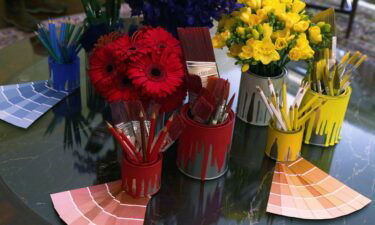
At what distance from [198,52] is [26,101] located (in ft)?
1.72

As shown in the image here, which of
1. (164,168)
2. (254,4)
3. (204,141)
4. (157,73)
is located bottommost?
(164,168)

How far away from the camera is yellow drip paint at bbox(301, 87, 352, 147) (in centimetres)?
113

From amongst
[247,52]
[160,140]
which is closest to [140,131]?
[160,140]

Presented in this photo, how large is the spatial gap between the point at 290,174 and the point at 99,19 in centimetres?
70

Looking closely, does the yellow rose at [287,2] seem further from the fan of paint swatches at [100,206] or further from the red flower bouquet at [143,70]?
the fan of paint swatches at [100,206]

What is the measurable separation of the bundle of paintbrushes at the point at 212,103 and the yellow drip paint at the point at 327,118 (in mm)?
262

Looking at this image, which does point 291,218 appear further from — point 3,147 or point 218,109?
point 3,147

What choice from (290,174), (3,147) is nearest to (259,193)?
(290,174)

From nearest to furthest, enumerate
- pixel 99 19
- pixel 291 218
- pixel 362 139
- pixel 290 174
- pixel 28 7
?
pixel 291 218
pixel 290 174
pixel 362 139
pixel 99 19
pixel 28 7

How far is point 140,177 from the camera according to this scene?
94cm

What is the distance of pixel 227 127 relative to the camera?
980 millimetres

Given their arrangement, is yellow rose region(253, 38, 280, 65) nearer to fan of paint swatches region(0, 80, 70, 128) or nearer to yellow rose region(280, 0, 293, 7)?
yellow rose region(280, 0, 293, 7)

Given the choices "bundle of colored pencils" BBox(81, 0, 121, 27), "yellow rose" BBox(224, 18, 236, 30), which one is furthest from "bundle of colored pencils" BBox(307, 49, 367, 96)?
"bundle of colored pencils" BBox(81, 0, 121, 27)

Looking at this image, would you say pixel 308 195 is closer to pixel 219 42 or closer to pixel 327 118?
pixel 327 118
